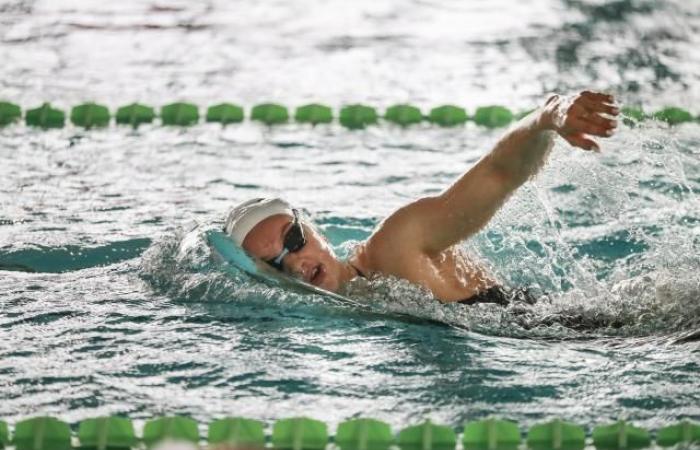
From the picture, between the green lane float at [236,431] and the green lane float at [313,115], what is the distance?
11.3 feet

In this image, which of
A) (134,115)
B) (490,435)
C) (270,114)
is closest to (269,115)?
(270,114)

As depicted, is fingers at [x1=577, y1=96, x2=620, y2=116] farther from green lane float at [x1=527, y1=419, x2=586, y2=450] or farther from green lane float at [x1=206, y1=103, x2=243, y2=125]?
Result: green lane float at [x1=206, y1=103, x2=243, y2=125]

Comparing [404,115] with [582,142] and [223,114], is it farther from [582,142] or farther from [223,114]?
[582,142]

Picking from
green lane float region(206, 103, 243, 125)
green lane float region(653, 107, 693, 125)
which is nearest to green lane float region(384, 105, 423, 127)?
green lane float region(206, 103, 243, 125)

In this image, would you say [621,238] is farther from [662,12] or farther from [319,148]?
[662,12]

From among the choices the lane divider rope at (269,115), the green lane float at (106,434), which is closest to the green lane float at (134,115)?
the lane divider rope at (269,115)

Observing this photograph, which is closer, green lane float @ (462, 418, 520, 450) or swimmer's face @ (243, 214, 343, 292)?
green lane float @ (462, 418, 520, 450)

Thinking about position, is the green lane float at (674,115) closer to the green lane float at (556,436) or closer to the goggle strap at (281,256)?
the goggle strap at (281,256)

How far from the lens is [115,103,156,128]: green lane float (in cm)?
645

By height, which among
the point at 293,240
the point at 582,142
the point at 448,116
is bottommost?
the point at 293,240

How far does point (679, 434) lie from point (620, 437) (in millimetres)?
135

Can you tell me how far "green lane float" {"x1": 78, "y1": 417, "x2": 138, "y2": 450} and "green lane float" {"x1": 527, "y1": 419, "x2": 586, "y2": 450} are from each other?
37.3 inches

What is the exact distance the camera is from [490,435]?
319cm

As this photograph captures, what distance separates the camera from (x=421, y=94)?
6.95m
